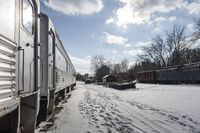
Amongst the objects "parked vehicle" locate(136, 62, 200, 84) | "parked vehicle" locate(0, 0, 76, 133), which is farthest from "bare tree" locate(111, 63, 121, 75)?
"parked vehicle" locate(0, 0, 76, 133)

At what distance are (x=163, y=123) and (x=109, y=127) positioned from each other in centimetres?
190

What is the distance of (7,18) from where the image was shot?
335 centimetres

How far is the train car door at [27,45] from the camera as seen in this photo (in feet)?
13.9

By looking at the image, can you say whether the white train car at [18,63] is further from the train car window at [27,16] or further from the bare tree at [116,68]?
the bare tree at [116,68]

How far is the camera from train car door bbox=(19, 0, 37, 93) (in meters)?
4.25

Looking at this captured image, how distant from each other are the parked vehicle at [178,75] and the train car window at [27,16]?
127 ft


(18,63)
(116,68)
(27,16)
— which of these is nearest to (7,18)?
(18,63)

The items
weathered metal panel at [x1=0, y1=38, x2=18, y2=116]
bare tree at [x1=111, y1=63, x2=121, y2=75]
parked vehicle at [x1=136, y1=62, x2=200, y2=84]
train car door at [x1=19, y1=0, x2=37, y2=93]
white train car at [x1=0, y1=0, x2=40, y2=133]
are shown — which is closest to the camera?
weathered metal panel at [x1=0, y1=38, x2=18, y2=116]

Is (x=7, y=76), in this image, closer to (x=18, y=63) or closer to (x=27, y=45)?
(x=18, y=63)

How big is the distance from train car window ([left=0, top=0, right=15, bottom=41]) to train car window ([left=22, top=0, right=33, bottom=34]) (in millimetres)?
680

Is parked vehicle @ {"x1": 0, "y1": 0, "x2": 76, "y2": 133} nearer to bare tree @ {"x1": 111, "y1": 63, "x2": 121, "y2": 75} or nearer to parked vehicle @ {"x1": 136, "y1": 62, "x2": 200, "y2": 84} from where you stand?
parked vehicle @ {"x1": 136, "y1": 62, "x2": 200, "y2": 84}

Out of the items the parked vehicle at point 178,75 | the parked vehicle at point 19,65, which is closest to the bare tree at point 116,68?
the parked vehicle at point 178,75

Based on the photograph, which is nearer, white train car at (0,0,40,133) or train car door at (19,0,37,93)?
white train car at (0,0,40,133)

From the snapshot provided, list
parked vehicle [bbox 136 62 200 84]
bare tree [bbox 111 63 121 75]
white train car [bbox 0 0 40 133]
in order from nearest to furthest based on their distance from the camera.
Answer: white train car [bbox 0 0 40 133] < parked vehicle [bbox 136 62 200 84] < bare tree [bbox 111 63 121 75]
